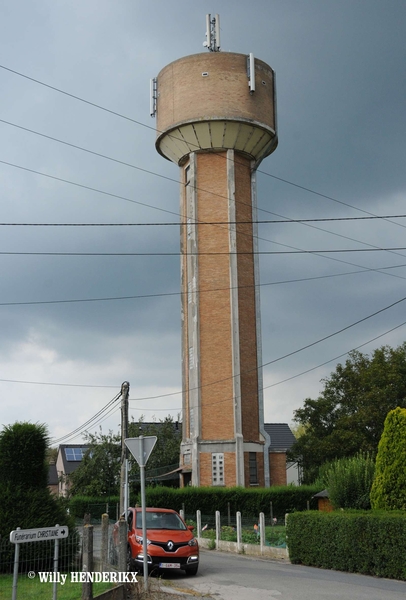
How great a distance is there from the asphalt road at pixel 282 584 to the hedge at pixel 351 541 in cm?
30

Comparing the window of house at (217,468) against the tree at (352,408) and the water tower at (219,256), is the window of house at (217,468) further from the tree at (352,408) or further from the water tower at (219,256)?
the tree at (352,408)

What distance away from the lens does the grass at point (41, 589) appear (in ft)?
39.4

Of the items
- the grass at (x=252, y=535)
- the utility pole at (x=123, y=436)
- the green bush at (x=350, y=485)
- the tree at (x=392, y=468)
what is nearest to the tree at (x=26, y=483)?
the tree at (x=392, y=468)

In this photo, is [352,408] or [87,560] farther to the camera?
[352,408]

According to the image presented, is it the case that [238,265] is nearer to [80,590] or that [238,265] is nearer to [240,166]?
[240,166]

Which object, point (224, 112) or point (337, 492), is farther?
point (224, 112)


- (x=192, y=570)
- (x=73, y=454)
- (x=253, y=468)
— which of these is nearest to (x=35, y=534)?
(x=192, y=570)

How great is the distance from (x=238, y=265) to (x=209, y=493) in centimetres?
1169

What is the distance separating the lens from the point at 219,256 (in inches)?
1479

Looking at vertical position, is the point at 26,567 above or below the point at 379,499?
below

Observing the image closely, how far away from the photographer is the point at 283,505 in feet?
114

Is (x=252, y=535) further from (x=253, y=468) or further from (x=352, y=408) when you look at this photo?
(x=352, y=408)

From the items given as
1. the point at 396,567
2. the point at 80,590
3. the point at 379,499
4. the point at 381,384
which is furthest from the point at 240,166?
the point at 80,590

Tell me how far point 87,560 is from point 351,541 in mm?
7342
